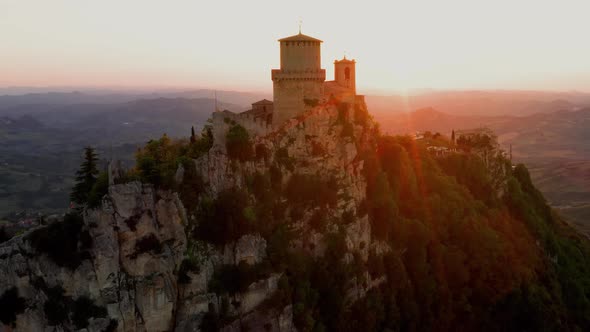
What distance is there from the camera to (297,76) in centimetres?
4991

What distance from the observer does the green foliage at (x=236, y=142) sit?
44469mm

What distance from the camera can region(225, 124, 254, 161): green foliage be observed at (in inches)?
1751

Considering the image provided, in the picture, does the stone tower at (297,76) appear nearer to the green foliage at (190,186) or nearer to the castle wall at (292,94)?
the castle wall at (292,94)

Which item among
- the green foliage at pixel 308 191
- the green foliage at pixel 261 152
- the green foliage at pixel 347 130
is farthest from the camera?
the green foliage at pixel 347 130

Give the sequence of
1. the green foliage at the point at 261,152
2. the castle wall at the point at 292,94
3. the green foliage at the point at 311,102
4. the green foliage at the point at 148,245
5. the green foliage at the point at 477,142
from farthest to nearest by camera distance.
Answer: the green foliage at the point at 477,142
the green foliage at the point at 311,102
the castle wall at the point at 292,94
the green foliage at the point at 261,152
the green foliage at the point at 148,245

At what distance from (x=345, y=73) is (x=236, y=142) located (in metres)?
17.7

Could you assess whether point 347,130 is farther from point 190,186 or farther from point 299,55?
point 190,186

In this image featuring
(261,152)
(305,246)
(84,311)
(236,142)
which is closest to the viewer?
(84,311)

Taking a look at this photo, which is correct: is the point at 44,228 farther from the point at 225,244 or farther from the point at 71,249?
the point at 225,244

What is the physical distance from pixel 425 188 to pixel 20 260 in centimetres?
4533

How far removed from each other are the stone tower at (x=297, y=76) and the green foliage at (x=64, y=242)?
72.5ft

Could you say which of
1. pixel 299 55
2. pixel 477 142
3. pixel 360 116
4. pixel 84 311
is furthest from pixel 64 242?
pixel 477 142

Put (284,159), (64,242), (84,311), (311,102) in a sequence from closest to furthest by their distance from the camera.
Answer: (84,311)
(64,242)
(284,159)
(311,102)

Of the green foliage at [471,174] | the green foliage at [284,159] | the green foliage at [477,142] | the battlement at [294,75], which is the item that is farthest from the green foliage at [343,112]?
the green foliage at [477,142]
